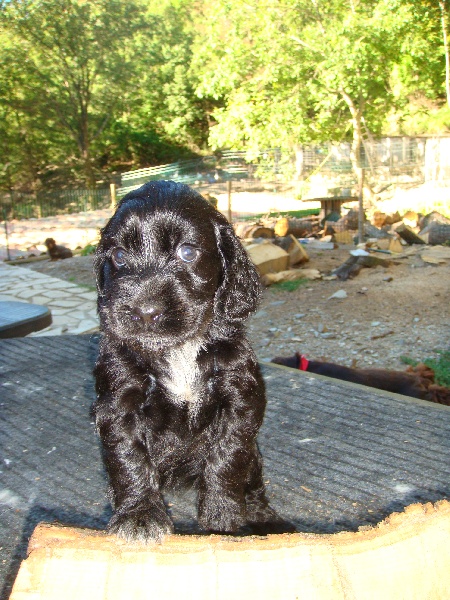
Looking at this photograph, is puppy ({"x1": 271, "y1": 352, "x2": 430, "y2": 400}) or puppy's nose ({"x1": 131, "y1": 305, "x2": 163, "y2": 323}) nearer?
puppy's nose ({"x1": 131, "y1": 305, "x2": 163, "y2": 323})

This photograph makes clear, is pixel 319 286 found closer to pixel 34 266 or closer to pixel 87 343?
pixel 87 343

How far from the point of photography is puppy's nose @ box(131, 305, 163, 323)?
1632 mm

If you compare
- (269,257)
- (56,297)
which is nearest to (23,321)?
(56,297)

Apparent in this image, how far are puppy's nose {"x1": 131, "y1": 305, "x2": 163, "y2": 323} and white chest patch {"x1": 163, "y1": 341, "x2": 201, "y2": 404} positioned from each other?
29 centimetres

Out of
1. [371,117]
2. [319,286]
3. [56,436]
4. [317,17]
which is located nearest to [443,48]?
[371,117]

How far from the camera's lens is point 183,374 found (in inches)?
77.7

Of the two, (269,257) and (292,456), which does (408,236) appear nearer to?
(269,257)

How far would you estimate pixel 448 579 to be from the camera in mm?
1197

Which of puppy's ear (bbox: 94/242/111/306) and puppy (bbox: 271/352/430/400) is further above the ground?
puppy's ear (bbox: 94/242/111/306)

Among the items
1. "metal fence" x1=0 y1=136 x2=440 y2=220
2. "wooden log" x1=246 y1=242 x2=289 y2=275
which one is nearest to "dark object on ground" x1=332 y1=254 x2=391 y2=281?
"wooden log" x1=246 y1=242 x2=289 y2=275

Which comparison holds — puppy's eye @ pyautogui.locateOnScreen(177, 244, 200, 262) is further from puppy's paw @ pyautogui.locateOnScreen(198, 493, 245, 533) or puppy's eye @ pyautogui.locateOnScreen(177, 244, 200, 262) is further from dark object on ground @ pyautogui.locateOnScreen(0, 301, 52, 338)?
dark object on ground @ pyautogui.locateOnScreen(0, 301, 52, 338)

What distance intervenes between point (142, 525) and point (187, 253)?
84 cm

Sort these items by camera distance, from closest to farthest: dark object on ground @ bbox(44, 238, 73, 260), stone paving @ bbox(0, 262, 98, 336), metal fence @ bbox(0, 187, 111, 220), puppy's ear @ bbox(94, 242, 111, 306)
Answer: puppy's ear @ bbox(94, 242, 111, 306) < stone paving @ bbox(0, 262, 98, 336) < dark object on ground @ bbox(44, 238, 73, 260) < metal fence @ bbox(0, 187, 111, 220)

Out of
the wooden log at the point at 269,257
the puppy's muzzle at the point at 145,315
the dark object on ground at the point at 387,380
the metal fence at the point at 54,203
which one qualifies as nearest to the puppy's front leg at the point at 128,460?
the puppy's muzzle at the point at 145,315
